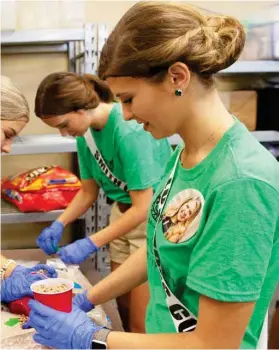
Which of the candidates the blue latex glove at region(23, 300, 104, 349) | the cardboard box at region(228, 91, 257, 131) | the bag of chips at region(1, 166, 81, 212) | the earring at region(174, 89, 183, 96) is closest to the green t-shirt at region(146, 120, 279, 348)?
the earring at region(174, 89, 183, 96)

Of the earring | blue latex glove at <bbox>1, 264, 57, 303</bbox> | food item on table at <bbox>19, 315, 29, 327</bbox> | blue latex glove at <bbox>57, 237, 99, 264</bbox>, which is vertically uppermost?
the earring

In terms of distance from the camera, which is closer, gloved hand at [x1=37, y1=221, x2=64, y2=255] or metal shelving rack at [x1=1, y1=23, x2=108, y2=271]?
gloved hand at [x1=37, y1=221, x2=64, y2=255]

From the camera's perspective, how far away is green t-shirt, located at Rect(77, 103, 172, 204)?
5.26ft

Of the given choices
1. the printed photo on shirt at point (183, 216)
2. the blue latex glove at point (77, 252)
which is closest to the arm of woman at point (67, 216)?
the blue latex glove at point (77, 252)

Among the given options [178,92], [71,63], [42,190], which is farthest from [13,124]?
[71,63]

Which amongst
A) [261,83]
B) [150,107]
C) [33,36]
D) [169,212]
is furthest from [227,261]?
[261,83]

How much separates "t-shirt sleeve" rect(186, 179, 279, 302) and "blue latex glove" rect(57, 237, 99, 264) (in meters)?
1.11

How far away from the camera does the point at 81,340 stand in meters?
0.92

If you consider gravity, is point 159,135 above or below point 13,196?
above

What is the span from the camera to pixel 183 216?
80 centimetres

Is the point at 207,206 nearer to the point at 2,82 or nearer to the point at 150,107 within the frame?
the point at 150,107

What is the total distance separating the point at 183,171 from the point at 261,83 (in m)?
2.13

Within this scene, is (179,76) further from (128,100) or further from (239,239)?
(239,239)

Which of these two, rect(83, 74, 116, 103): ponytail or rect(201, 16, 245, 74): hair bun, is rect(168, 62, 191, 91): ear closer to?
rect(201, 16, 245, 74): hair bun
